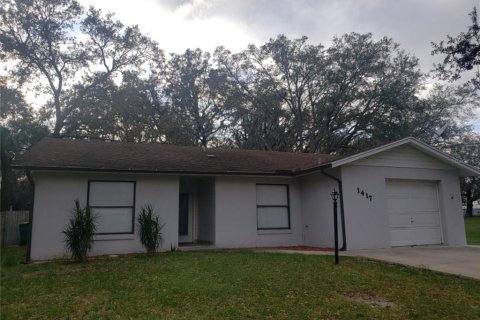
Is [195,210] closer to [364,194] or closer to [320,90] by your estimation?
[364,194]

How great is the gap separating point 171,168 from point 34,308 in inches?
275

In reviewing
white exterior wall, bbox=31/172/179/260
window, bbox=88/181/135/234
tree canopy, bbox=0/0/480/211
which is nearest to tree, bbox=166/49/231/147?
tree canopy, bbox=0/0/480/211

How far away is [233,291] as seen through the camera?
657 centimetres

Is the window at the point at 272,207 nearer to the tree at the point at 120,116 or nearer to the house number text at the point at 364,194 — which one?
the house number text at the point at 364,194

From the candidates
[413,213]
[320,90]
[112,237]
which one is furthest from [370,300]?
[320,90]

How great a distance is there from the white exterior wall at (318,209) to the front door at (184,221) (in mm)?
4500

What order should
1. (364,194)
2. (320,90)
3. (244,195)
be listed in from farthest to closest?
(320,90) < (244,195) < (364,194)

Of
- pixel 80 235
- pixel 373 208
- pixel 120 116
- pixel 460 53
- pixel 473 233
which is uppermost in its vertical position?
pixel 120 116

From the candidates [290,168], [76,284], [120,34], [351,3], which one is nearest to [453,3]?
[351,3]

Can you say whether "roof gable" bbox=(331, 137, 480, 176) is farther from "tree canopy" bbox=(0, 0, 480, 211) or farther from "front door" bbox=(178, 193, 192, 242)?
"tree canopy" bbox=(0, 0, 480, 211)

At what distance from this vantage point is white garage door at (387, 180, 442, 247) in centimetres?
1306

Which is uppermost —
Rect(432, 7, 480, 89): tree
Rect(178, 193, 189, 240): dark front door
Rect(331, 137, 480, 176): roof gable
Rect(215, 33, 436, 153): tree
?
Rect(215, 33, 436, 153): tree

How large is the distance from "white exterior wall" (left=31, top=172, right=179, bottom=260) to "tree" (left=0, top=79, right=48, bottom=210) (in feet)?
35.0

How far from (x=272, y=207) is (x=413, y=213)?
5.01 meters
